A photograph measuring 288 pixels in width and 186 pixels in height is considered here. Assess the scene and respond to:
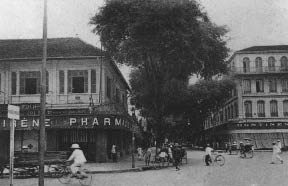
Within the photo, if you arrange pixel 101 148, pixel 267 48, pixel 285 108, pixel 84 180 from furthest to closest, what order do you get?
pixel 267 48 < pixel 285 108 < pixel 101 148 < pixel 84 180

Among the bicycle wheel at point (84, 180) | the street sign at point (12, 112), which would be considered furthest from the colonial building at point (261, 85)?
the street sign at point (12, 112)

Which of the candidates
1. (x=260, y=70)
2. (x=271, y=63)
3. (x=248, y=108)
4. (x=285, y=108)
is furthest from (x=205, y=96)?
(x=285, y=108)

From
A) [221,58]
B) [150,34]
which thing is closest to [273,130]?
[221,58]

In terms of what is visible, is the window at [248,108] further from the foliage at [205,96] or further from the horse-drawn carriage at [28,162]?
the horse-drawn carriage at [28,162]

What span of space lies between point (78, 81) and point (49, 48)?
3564 mm

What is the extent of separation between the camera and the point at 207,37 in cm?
3167

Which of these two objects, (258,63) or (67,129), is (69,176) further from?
(258,63)

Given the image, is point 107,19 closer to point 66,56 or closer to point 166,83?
point 66,56

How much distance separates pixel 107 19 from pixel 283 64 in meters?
34.4

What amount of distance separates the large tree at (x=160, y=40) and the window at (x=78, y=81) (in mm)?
3270

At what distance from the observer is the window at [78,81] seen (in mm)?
29906

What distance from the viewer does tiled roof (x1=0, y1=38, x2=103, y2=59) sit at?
98.7ft

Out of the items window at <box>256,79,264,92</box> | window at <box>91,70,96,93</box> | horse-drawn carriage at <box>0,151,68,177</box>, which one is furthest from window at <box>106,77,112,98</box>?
window at <box>256,79,264,92</box>

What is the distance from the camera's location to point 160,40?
30.0 m
